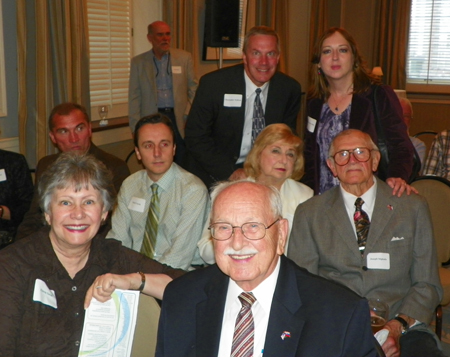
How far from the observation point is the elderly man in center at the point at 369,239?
8.55ft

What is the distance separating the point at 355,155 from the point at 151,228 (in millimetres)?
1213

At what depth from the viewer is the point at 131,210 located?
3266mm

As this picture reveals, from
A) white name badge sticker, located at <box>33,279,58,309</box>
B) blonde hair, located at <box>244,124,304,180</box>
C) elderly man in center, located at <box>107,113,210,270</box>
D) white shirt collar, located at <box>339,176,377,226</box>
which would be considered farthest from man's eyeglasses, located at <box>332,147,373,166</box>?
white name badge sticker, located at <box>33,279,58,309</box>

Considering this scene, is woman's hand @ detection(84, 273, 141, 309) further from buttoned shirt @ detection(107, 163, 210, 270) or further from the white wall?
the white wall

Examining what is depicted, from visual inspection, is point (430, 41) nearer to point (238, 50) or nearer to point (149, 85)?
point (238, 50)

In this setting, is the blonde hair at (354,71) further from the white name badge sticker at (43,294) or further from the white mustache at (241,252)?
the white name badge sticker at (43,294)

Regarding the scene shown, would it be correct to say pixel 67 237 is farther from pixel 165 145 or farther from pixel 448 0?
pixel 448 0

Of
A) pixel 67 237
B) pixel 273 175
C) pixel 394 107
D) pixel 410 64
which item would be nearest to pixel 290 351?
pixel 67 237

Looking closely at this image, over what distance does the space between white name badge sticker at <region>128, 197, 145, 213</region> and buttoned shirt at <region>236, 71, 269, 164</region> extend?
85cm

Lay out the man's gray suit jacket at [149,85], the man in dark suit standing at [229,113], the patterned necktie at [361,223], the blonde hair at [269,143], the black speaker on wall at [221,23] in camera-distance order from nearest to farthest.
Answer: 1. the patterned necktie at [361,223]
2. the blonde hair at [269,143]
3. the man in dark suit standing at [229,113]
4. the man's gray suit jacket at [149,85]
5. the black speaker on wall at [221,23]

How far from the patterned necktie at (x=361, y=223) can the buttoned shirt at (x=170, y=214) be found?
0.88 m

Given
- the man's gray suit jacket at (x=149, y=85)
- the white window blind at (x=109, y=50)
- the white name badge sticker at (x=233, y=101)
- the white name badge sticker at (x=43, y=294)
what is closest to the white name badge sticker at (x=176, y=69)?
the man's gray suit jacket at (x=149, y=85)

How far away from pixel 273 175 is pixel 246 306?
162 centimetres

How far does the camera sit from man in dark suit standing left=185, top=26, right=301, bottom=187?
3783 millimetres
